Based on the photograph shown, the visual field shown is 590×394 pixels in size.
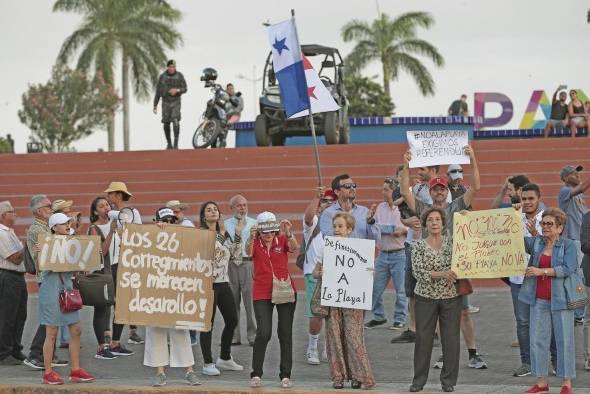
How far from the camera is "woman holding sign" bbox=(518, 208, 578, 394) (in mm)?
11281

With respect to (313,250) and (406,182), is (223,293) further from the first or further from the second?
(406,182)

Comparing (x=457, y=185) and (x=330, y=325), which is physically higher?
(x=457, y=185)

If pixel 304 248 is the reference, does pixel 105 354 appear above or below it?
below

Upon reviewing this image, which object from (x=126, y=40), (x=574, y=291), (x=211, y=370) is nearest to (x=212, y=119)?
(x=211, y=370)

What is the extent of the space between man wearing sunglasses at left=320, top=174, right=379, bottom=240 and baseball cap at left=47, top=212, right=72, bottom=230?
2473 millimetres

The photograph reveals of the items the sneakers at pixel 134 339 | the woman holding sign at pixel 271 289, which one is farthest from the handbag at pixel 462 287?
the sneakers at pixel 134 339

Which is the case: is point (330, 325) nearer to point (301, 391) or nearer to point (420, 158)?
point (301, 391)

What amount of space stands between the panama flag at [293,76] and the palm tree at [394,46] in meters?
41.3

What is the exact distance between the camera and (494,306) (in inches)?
690

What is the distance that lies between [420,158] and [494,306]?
5.42 metres

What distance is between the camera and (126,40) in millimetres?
58031

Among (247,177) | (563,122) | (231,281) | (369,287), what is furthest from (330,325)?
(563,122)

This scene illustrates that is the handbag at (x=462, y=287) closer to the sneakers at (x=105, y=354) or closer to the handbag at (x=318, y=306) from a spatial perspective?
the handbag at (x=318, y=306)

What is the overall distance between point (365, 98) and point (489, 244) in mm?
48851
